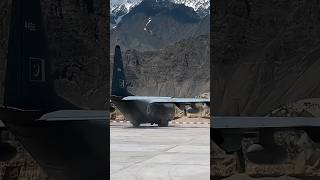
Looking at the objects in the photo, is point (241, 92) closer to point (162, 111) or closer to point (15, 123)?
point (15, 123)

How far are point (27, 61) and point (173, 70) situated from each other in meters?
85.2

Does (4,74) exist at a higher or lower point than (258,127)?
higher

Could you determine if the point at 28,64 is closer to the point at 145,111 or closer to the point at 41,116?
the point at 41,116

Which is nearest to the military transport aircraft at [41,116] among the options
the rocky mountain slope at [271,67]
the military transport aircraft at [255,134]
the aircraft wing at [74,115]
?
the aircraft wing at [74,115]

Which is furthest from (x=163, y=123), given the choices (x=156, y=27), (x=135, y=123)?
(x=156, y=27)

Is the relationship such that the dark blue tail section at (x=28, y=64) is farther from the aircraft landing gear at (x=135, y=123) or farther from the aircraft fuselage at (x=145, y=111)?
the aircraft landing gear at (x=135, y=123)

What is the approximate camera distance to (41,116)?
20.7 ft

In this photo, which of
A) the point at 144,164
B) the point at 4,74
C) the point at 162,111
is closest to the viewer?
the point at 4,74

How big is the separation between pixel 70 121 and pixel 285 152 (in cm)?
273

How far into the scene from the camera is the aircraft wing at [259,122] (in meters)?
5.68

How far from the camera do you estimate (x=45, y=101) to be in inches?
249

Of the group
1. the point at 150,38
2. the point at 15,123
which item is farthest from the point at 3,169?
the point at 150,38

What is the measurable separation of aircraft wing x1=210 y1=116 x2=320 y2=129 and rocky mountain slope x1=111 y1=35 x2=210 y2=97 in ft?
268

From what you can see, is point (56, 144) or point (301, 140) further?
point (56, 144)
